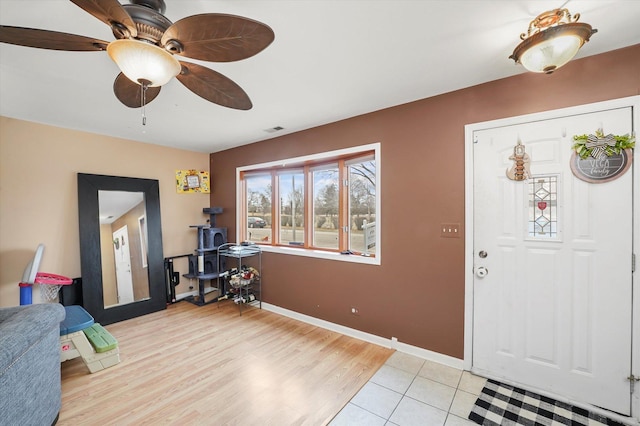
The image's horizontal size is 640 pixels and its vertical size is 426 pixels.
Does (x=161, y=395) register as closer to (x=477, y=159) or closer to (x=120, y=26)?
(x=120, y=26)

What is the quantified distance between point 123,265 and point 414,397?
3865mm

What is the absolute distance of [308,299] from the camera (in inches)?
133

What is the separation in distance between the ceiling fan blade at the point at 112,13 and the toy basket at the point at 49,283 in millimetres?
2885

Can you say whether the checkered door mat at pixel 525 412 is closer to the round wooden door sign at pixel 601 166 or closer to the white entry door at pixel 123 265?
the round wooden door sign at pixel 601 166

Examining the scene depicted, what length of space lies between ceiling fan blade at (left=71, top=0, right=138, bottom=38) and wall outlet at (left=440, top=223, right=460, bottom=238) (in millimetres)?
2498

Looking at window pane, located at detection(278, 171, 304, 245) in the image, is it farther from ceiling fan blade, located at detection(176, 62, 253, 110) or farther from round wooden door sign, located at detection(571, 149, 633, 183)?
round wooden door sign, located at detection(571, 149, 633, 183)

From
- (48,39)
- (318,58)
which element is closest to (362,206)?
(318,58)

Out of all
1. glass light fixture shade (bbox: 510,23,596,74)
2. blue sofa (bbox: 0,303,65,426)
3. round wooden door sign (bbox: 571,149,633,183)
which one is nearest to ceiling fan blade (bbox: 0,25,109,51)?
blue sofa (bbox: 0,303,65,426)

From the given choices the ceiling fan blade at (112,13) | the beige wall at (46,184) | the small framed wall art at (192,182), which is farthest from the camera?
the small framed wall art at (192,182)

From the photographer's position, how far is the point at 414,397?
1984 mm

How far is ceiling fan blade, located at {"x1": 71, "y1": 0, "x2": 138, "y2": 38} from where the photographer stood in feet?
3.12

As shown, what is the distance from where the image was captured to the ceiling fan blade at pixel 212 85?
142cm

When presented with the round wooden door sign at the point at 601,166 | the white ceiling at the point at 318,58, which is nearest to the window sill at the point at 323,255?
the white ceiling at the point at 318,58

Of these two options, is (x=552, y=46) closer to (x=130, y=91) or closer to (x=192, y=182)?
(x=130, y=91)
